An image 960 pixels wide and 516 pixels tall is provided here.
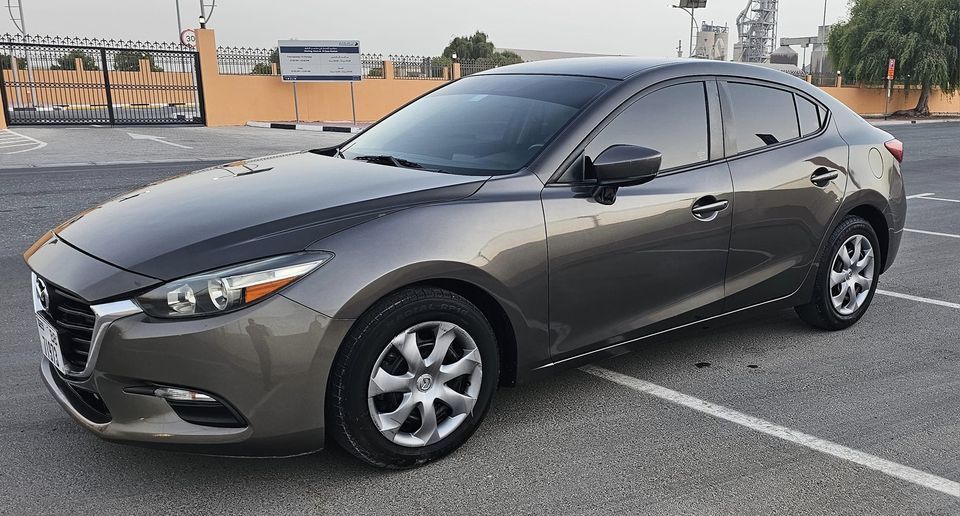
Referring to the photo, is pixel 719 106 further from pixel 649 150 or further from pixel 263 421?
pixel 263 421

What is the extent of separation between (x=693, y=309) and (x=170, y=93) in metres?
24.3

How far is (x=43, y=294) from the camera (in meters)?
2.87

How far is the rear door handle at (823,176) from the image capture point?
14.0ft

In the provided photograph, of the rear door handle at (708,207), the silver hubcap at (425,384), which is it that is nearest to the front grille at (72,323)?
the silver hubcap at (425,384)

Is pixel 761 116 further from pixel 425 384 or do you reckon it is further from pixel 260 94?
pixel 260 94

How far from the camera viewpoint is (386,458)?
289 cm

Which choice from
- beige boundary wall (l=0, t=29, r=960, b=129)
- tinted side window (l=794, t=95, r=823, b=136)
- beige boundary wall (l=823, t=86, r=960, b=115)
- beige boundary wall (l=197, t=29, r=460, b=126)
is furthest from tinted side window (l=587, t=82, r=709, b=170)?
beige boundary wall (l=823, t=86, r=960, b=115)

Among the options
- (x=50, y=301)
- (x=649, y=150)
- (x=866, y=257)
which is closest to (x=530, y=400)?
(x=649, y=150)

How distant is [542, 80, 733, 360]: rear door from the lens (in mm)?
3283

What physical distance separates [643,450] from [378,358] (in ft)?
3.90

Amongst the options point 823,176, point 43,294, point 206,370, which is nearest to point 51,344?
point 43,294

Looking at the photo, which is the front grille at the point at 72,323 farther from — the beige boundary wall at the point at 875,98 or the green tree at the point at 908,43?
the beige boundary wall at the point at 875,98

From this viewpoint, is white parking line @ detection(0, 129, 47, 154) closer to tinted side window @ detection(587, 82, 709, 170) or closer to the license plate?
the license plate

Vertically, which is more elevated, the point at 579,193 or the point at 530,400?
the point at 579,193
